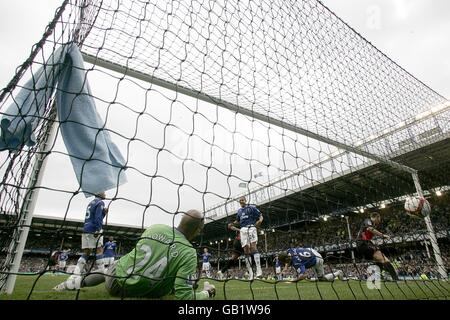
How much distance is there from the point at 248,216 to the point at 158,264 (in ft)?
12.2

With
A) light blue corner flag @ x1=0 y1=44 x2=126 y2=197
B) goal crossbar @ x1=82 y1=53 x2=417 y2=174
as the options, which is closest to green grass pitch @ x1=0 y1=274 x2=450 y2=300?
light blue corner flag @ x1=0 y1=44 x2=126 y2=197

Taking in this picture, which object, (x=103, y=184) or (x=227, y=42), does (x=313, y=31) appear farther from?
(x=103, y=184)

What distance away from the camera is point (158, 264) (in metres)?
2.41

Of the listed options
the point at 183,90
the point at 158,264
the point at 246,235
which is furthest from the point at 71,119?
the point at 246,235

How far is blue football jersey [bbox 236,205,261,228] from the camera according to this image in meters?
5.90

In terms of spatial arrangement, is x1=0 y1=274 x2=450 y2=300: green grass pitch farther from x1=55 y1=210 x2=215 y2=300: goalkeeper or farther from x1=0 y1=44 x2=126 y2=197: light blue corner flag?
x1=0 y1=44 x2=126 y2=197: light blue corner flag

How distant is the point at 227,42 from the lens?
383 cm

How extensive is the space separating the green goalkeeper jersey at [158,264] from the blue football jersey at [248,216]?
3.42 meters

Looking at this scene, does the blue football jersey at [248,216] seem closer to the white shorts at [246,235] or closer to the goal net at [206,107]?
the white shorts at [246,235]

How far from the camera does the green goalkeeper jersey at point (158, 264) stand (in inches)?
91.0
